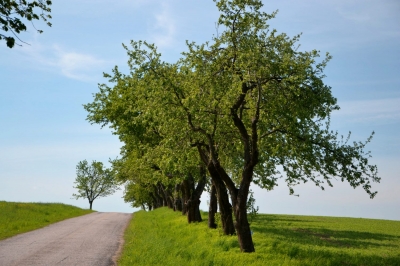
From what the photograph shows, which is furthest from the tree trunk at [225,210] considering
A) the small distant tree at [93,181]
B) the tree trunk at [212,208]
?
the small distant tree at [93,181]

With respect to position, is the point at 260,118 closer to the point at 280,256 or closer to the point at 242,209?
the point at 242,209

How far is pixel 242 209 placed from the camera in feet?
62.2

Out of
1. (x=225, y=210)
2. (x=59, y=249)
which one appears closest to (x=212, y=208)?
(x=225, y=210)

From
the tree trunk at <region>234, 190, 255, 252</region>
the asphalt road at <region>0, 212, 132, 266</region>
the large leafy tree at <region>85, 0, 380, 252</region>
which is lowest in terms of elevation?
the asphalt road at <region>0, 212, 132, 266</region>

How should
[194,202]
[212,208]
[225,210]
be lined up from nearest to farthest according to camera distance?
1. [225,210]
2. [212,208]
3. [194,202]

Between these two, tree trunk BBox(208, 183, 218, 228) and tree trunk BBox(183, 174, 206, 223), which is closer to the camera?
tree trunk BBox(208, 183, 218, 228)

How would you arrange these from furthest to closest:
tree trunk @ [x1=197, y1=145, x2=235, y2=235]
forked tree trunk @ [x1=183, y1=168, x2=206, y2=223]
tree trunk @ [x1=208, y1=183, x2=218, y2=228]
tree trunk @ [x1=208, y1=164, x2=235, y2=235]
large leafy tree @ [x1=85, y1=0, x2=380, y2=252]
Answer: forked tree trunk @ [x1=183, y1=168, x2=206, y2=223]
tree trunk @ [x1=208, y1=183, x2=218, y2=228]
tree trunk @ [x1=208, y1=164, x2=235, y2=235]
tree trunk @ [x1=197, y1=145, x2=235, y2=235]
large leafy tree @ [x1=85, y1=0, x2=380, y2=252]

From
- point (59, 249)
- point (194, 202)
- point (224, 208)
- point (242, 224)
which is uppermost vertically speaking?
point (194, 202)

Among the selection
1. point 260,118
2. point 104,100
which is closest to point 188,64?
point 260,118

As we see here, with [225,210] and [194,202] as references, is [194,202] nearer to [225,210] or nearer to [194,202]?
[194,202]

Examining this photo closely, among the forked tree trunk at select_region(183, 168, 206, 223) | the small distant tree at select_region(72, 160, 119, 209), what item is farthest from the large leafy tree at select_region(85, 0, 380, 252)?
the small distant tree at select_region(72, 160, 119, 209)

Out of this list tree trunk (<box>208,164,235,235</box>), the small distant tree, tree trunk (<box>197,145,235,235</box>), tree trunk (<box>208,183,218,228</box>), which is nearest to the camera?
tree trunk (<box>197,145,235,235</box>)

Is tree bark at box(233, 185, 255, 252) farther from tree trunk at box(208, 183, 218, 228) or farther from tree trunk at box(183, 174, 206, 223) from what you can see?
tree trunk at box(183, 174, 206, 223)

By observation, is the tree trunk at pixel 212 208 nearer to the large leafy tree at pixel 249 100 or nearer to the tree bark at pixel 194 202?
the tree bark at pixel 194 202
